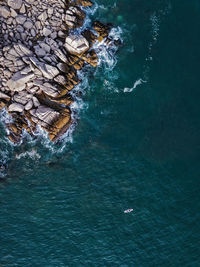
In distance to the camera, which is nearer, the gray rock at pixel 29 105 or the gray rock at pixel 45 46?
the gray rock at pixel 29 105

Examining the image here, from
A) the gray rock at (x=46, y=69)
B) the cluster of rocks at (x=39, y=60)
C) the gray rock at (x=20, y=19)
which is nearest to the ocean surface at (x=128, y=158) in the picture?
the cluster of rocks at (x=39, y=60)

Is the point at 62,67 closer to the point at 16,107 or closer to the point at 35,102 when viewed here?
the point at 35,102

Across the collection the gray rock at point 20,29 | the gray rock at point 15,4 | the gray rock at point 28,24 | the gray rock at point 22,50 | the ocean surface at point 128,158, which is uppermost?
the gray rock at point 15,4

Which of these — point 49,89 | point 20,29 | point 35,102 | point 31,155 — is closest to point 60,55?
point 49,89

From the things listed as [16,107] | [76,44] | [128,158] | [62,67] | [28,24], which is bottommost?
[128,158]

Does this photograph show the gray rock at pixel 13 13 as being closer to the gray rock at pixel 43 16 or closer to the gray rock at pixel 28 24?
the gray rock at pixel 28 24

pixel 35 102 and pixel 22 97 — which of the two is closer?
pixel 35 102

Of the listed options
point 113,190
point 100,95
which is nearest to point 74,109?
point 100,95

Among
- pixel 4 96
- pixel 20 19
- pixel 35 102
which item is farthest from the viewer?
pixel 4 96
